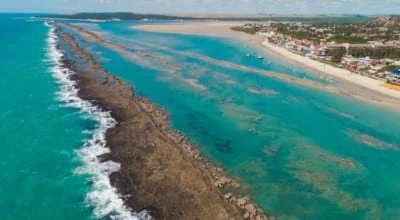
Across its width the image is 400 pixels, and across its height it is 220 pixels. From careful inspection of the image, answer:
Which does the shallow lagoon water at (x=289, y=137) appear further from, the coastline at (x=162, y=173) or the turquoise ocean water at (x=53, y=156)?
the turquoise ocean water at (x=53, y=156)

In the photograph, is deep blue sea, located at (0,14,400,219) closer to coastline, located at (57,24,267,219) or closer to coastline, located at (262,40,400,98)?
coastline, located at (57,24,267,219)

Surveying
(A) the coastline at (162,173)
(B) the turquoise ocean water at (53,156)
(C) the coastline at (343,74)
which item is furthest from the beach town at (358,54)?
(B) the turquoise ocean water at (53,156)

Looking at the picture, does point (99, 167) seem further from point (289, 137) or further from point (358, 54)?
point (358, 54)

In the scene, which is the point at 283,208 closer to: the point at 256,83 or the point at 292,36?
the point at 256,83

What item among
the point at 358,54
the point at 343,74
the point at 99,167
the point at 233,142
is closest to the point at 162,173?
the point at 99,167

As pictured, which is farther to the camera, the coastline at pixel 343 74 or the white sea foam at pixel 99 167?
the coastline at pixel 343 74

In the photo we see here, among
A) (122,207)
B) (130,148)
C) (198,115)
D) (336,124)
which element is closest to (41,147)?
(130,148)

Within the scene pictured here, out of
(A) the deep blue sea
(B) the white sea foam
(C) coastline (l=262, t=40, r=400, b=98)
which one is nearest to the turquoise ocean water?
(B) the white sea foam
